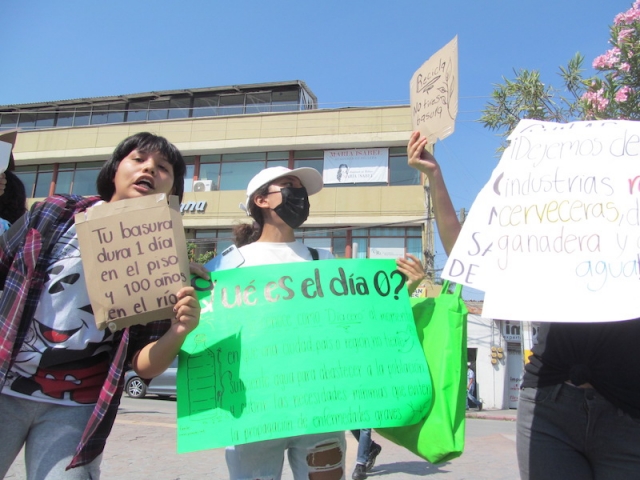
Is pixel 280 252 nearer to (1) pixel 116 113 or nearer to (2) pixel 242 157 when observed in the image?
(2) pixel 242 157

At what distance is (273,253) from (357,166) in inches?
755

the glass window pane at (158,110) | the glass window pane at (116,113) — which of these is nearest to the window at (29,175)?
the glass window pane at (116,113)

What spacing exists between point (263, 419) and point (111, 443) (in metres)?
4.73

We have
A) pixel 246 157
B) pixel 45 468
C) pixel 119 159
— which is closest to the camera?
pixel 45 468

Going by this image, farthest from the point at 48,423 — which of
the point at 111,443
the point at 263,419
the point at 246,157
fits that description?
the point at 246,157

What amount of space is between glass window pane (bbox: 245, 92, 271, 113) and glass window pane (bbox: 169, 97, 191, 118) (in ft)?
9.97

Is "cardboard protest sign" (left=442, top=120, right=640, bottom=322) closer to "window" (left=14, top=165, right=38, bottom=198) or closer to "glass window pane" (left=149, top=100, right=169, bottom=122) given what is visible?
"glass window pane" (left=149, top=100, right=169, bottom=122)

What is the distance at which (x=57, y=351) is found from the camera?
5.90ft

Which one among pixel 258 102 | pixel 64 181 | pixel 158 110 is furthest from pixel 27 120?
pixel 258 102

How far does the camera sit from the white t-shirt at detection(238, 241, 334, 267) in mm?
2408

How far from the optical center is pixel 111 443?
591 cm

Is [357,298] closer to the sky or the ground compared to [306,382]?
closer to the sky

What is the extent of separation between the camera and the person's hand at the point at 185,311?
5.96 ft

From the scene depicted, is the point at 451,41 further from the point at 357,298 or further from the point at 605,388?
the point at 605,388
